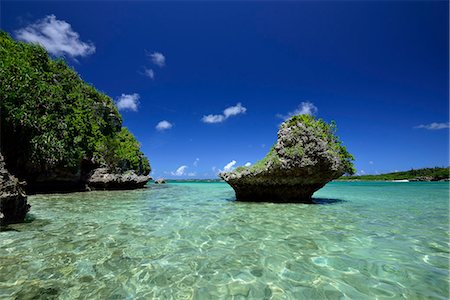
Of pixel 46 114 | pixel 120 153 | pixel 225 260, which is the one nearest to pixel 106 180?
pixel 120 153

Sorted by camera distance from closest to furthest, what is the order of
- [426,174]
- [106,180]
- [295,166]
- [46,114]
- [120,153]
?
[295,166]
[46,114]
[106,180]
[120,153]
[426,174]

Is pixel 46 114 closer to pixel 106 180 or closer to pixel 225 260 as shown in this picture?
pixel 106 180

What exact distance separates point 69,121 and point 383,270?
1194 inches

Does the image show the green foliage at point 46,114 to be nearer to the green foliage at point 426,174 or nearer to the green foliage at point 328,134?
the green foliage at point 328,134

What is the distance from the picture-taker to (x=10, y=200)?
8.73 m

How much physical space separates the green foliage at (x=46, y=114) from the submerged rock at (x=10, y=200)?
1038cm

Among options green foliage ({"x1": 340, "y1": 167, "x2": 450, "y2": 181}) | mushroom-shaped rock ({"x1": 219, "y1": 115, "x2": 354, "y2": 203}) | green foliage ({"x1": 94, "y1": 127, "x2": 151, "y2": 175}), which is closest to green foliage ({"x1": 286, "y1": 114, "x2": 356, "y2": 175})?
mushroom-shaped rock ({"x1": 219, "y1": 115, "x2": 354, "y2": 203})

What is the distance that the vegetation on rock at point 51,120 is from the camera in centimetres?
1969

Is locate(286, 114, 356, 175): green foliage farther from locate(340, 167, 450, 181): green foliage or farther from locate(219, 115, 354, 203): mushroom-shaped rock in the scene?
locate(340, 167, 450, 181): green foliage

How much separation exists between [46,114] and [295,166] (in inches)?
872

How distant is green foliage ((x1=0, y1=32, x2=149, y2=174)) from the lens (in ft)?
63.9

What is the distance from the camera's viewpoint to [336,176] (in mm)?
16391

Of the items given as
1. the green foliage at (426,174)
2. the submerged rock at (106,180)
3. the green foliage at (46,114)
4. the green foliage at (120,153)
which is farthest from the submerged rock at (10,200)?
the green foliage at (426,174)

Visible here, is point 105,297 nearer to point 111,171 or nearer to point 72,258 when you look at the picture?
point 72,258
